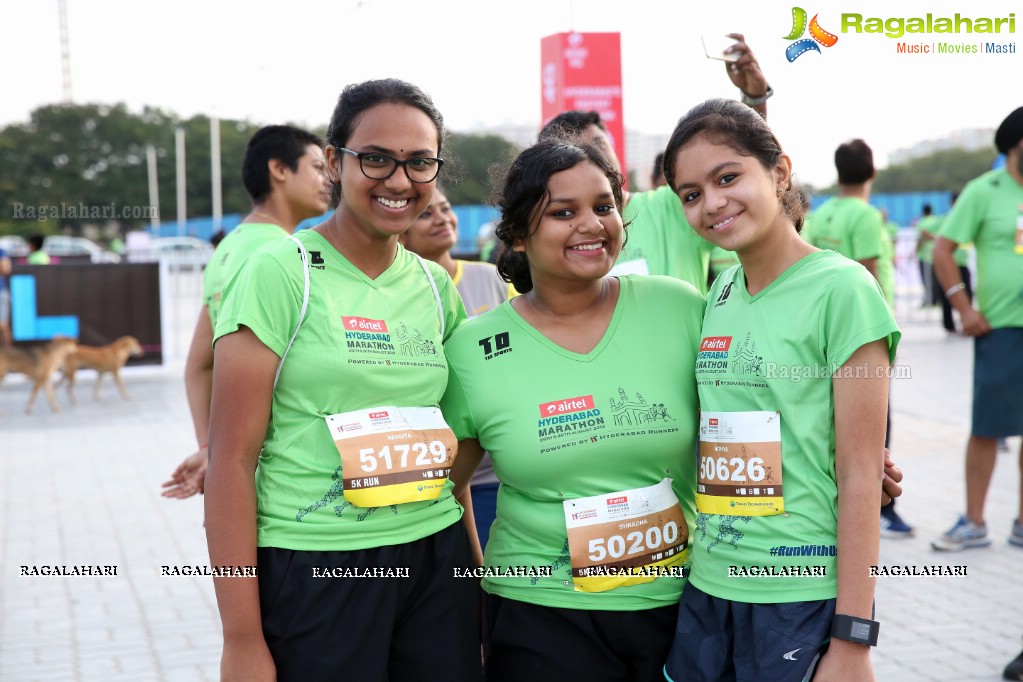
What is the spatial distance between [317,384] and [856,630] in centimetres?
122

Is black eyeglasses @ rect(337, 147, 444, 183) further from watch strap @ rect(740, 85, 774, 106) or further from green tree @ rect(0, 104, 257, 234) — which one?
green tree @ rect(0, 104, 257, 234)

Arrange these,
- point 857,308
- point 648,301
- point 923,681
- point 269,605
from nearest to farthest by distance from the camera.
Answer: point 857,308
point 269,605
point 648,301
point 923,681

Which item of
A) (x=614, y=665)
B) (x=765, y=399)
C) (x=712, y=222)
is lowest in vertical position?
(x=614, y=665)

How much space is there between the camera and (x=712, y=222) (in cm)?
217

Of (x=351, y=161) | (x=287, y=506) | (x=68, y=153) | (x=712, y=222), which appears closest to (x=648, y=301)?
(x=712, y=222)

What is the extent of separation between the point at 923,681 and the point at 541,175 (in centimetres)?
289

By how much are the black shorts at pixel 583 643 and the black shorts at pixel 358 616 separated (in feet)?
0.47

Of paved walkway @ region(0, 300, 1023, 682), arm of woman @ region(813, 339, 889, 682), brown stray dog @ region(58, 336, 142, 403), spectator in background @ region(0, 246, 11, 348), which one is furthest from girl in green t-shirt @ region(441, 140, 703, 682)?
spectator in background @ region(0, 246, 11, 348)

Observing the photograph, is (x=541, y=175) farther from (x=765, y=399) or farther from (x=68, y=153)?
(x=68, y=153)

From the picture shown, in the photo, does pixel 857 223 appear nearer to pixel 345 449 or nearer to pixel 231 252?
pixel 231 252

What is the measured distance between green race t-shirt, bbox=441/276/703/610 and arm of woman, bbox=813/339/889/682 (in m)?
0.42

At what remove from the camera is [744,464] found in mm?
2055

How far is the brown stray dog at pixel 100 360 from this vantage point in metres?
11.3

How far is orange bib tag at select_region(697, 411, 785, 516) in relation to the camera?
2029 mm
